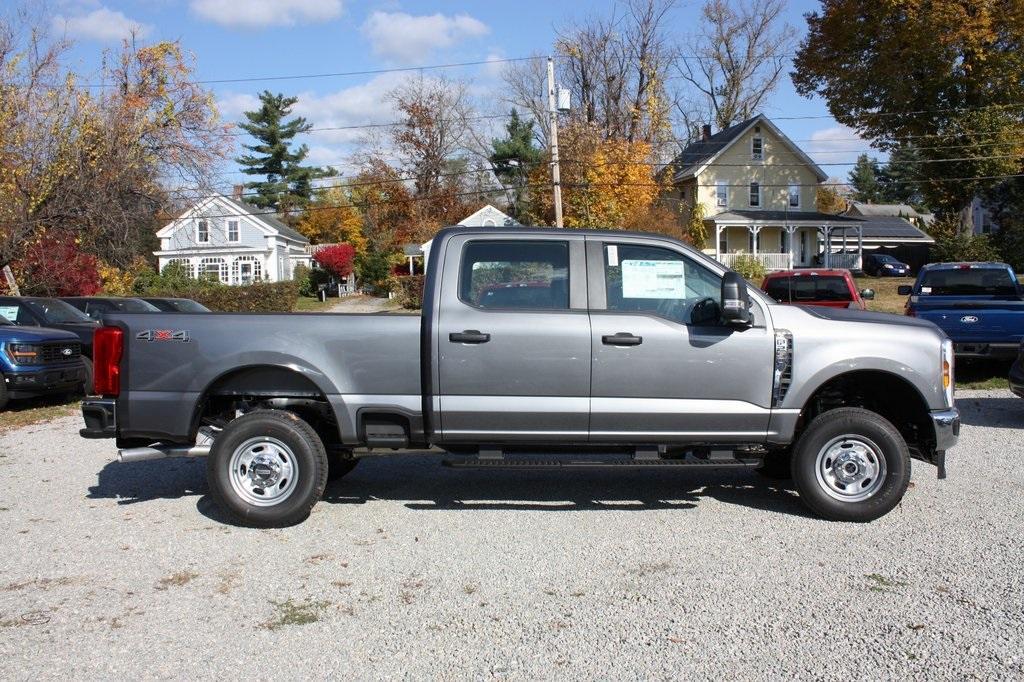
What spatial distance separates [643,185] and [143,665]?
37.6 metres

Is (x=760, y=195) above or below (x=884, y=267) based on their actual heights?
above

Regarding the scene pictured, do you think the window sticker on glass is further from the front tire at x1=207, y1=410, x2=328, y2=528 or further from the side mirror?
the front tire at x1=207, y1=410, x2=328, y2=528

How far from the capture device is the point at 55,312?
15.0 metres

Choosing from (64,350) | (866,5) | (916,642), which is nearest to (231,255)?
(866,5)

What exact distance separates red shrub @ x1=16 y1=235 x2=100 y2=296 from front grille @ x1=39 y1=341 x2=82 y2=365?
15135mm

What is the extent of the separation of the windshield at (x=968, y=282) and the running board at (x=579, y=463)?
31.5 ft

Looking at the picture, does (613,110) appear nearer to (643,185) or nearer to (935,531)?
(643,185)

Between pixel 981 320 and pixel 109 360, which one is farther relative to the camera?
pixel 981 320

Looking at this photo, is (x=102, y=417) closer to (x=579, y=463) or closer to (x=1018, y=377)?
(x=579, y=463)

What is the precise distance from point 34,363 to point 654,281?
9497 mm

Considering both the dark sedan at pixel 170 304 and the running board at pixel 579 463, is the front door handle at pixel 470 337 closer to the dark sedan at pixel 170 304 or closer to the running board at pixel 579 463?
the running board at pixel 579 463

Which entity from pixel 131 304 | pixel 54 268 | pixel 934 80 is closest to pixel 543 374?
pixel 131 304

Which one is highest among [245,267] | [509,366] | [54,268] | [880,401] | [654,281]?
[245,267]

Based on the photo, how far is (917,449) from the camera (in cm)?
654
